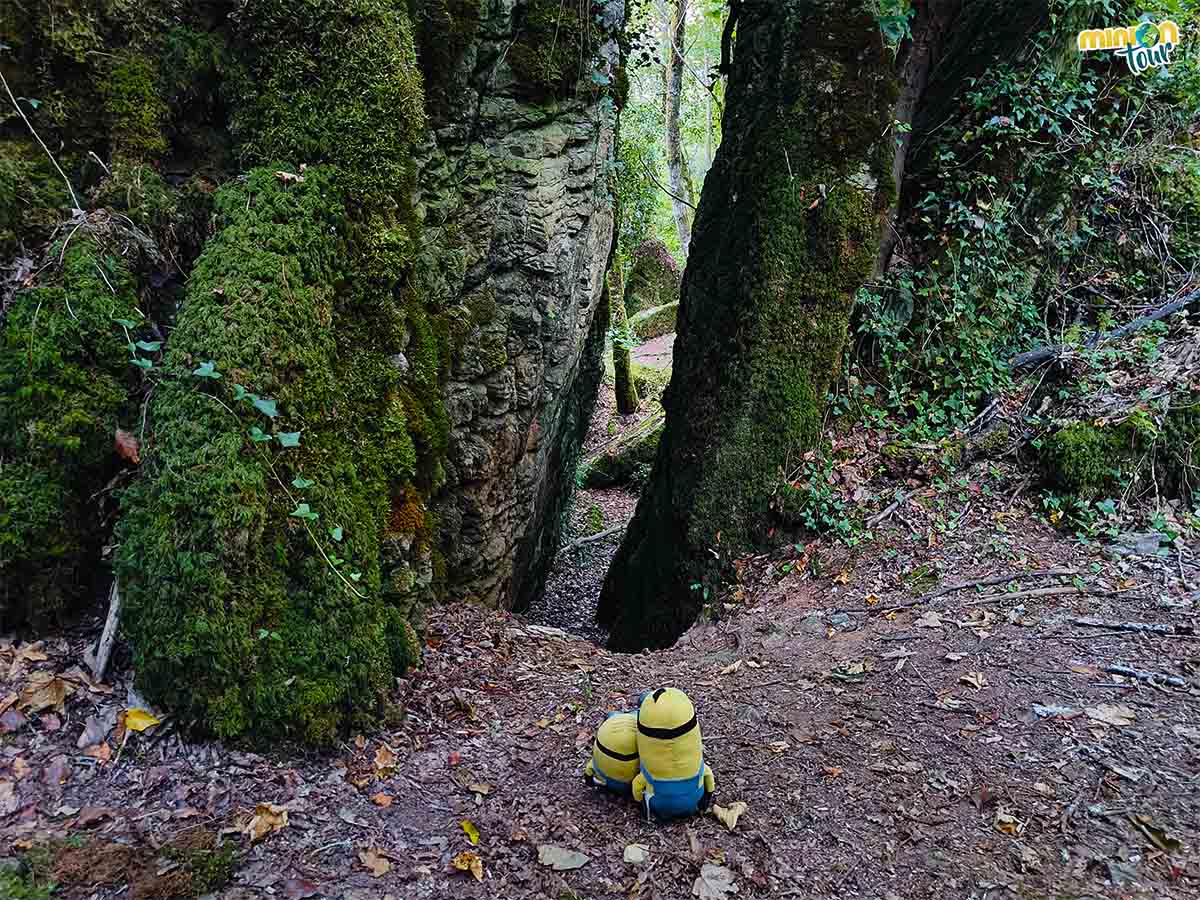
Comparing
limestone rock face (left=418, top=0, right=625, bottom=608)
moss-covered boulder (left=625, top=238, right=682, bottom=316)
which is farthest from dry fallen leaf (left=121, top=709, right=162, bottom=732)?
moss-covered boulder (left=625, top=238, right=682, bottom=316)

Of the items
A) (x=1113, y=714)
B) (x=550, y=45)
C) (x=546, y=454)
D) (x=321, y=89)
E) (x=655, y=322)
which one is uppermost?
(x=550, y=45)

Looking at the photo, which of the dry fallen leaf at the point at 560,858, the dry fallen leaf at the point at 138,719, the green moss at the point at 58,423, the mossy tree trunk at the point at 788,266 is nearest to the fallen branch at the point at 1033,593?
the mossy tree trunk at the point at 788,266

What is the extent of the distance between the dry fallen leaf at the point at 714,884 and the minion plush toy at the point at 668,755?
0.27 metres

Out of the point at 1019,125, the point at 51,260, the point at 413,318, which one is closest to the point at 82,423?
the point at 51,260

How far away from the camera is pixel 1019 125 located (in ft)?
20.3

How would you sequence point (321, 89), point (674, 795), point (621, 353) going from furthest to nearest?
point (621, 353) < point (321, 89) < point (674, 795)

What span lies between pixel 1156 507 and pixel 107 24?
7.19 m

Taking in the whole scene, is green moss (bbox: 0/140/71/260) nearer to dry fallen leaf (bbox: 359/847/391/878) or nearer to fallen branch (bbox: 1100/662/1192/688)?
dry fallen leaf (bbox: 359/847/391/878)

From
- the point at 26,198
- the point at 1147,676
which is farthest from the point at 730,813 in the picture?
the point at 26,198

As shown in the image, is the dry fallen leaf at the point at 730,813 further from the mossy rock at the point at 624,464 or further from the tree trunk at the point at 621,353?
the mossy rock at the point at 624,464

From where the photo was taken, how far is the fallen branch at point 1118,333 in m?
5.95

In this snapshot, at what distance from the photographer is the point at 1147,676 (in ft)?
11.3

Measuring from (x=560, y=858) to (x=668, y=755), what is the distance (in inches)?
23.6

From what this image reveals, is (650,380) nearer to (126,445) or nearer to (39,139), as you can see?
(39,139)
